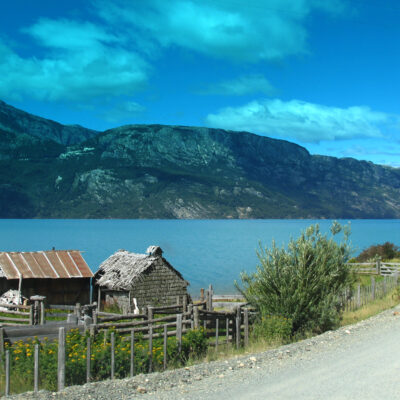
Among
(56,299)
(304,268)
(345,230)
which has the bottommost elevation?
(56,299)

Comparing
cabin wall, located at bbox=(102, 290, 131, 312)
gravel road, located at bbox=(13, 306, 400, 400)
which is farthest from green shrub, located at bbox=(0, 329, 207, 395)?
cabin wall, located at bbox=(102, 290, 131, 312)

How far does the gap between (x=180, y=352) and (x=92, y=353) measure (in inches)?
140

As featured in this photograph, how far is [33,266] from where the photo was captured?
30.3 meters

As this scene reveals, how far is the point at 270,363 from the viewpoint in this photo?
45.1 feet

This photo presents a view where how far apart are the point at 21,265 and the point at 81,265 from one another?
11.7 feet

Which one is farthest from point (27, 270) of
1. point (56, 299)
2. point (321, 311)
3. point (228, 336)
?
point (321, 311)

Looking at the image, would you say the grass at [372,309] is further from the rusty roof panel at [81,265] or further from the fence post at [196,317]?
the rusty roof panel at [81,265]

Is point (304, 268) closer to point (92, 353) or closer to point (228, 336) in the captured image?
point (228, 336)

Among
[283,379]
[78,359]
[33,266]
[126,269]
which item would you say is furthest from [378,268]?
[78,359]

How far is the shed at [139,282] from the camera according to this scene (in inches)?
A: 1226

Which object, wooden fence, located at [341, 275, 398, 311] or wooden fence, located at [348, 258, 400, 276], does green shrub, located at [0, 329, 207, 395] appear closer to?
wooden fence, located at [341, 275, 398, 311]

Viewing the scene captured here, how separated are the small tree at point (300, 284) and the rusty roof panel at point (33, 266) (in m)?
14.0

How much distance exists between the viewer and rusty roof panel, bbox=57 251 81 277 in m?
31.1

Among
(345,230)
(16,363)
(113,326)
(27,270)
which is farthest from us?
(27,270)
